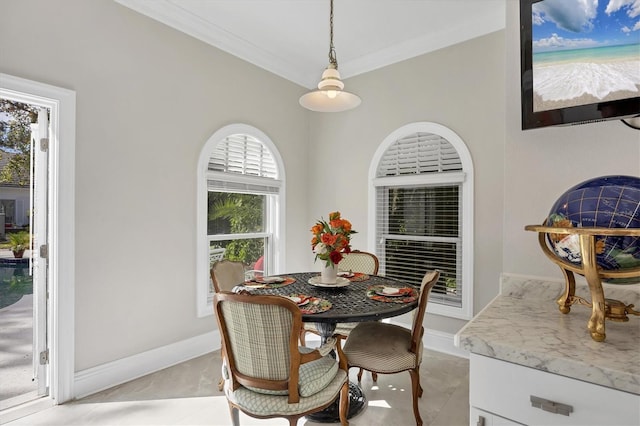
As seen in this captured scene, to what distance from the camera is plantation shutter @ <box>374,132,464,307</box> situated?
3.33 metres

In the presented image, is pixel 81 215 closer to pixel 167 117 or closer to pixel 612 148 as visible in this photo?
pixel 167 117

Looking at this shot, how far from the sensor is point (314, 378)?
171 centimetres

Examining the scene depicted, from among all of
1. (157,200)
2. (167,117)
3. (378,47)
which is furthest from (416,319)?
(378,47)

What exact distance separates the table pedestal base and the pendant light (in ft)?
6.98

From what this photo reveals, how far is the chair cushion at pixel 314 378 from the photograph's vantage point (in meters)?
1.65

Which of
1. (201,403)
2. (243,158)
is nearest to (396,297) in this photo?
(201,403)

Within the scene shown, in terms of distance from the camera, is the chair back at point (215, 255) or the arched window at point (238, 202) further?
the chair back at point (215, 255)

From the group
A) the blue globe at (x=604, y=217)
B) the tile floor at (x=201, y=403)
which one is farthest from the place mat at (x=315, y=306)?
the blue globe at (x=604, y=217)

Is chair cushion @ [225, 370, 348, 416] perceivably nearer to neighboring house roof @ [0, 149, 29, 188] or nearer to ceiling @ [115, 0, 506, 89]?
neighboring house roof @ [0, 149, 29, 188]

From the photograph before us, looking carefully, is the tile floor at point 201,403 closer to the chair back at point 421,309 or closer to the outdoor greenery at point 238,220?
the chair back at point 421,309

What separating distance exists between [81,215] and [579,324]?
9.84 ft

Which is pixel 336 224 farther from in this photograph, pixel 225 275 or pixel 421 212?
pixel 421 212

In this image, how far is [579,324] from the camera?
3.55 feet

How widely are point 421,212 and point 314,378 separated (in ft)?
7.64
